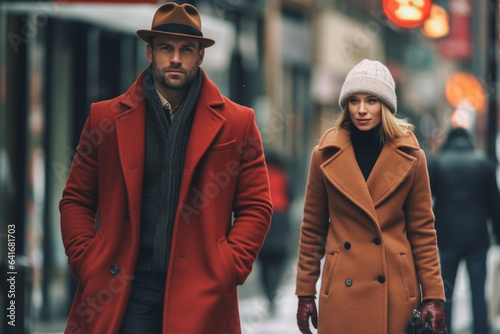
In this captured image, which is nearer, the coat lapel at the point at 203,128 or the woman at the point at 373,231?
the coat lapel at the point at 203,128

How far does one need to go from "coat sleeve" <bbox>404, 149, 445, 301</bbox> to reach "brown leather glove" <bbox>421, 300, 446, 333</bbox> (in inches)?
1.2

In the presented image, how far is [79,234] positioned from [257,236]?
78cm

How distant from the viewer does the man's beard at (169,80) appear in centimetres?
502

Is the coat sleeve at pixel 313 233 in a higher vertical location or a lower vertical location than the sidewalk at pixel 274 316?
higher

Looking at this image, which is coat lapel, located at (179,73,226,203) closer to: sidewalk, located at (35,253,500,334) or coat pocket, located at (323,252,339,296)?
coat pocket, located at (323,252,339,296)

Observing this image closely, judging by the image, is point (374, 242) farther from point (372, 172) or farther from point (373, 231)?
point (372, 172)

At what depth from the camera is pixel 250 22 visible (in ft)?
71.2

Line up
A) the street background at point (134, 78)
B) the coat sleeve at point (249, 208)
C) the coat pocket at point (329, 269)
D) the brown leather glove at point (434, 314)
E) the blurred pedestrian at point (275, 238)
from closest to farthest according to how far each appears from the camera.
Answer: the coat sleeve at point (249, 208) < the brown leather glove at point (434, 314) < the coat pocket at point (329, 269) < the street background at point (134, 78) < the blurred pedestrian at point (275, 238)

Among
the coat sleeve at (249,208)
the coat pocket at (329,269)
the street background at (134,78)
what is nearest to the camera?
the coat sleeve at (249,208)

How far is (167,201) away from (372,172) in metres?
1.12

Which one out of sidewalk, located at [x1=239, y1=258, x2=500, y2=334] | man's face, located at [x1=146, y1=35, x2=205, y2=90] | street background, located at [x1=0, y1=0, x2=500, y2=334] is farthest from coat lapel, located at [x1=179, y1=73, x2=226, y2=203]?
sidewalk, located at [x1=239, y1=258, x2=500, y2=334]

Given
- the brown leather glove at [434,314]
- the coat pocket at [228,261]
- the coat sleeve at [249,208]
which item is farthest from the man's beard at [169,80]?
the brown leather glove at [434,314]

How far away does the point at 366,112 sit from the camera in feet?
17.9

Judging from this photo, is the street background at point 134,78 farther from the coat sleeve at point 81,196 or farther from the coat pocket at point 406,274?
the coat pocket at point 406,274
